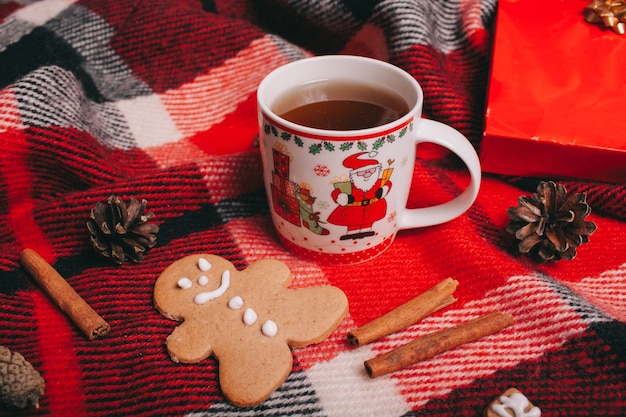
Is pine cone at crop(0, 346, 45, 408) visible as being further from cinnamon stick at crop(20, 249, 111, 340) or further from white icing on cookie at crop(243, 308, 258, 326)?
white icing on cookie at crop(243, 308, 258, 326)

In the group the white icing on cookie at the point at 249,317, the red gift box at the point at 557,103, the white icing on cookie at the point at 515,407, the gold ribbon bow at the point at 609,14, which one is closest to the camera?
the white icing on cookie at the point at 515,407

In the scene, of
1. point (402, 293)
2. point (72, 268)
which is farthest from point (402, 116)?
point (72, 268)

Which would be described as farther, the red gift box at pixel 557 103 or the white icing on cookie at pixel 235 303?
the red gift box at pixel 557 103

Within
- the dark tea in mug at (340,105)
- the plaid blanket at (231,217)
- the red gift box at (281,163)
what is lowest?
the plaid blanket at (231,217)

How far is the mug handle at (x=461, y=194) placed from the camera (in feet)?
2.32

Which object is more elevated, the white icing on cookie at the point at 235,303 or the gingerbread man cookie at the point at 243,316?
the white icing on cookie at the point at 235,303

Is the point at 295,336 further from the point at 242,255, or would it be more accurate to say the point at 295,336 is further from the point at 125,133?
the point at 125,133

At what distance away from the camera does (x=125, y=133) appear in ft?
3.32

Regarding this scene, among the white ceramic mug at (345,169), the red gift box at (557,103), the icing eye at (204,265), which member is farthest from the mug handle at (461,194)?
the icing eye at (204,265)

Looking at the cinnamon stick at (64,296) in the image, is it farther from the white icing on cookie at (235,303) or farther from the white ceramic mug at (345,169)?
the white ceramic mug at (345,169)

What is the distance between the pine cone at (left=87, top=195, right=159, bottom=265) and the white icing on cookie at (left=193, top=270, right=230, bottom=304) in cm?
13

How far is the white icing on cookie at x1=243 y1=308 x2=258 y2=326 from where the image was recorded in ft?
2.20

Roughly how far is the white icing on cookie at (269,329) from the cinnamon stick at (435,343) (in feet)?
0.35

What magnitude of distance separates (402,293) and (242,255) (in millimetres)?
221
